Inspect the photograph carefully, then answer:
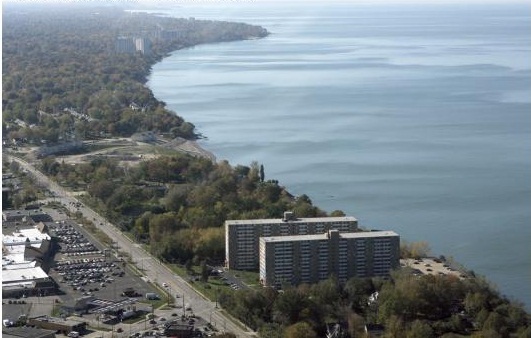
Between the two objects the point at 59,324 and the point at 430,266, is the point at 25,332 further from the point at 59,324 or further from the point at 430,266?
the point at 430,266

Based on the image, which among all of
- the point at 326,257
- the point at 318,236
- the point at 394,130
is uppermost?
the point at 318,236

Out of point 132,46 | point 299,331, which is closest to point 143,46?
point 132,46

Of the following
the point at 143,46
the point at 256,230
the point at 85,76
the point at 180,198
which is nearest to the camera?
the point at 256,230

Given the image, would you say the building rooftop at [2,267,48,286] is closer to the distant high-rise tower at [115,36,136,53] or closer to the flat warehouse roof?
the flat warehouse roof

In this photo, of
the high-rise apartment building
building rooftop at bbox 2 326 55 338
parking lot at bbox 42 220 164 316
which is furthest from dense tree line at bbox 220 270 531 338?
the high-rise apartment building

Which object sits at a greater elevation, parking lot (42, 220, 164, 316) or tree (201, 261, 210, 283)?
tree (201, 261, 210, 283)

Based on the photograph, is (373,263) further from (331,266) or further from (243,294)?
(243,294)

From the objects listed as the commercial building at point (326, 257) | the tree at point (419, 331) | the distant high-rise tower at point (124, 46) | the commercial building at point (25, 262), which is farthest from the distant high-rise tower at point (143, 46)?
the tree at point (419, 331)
